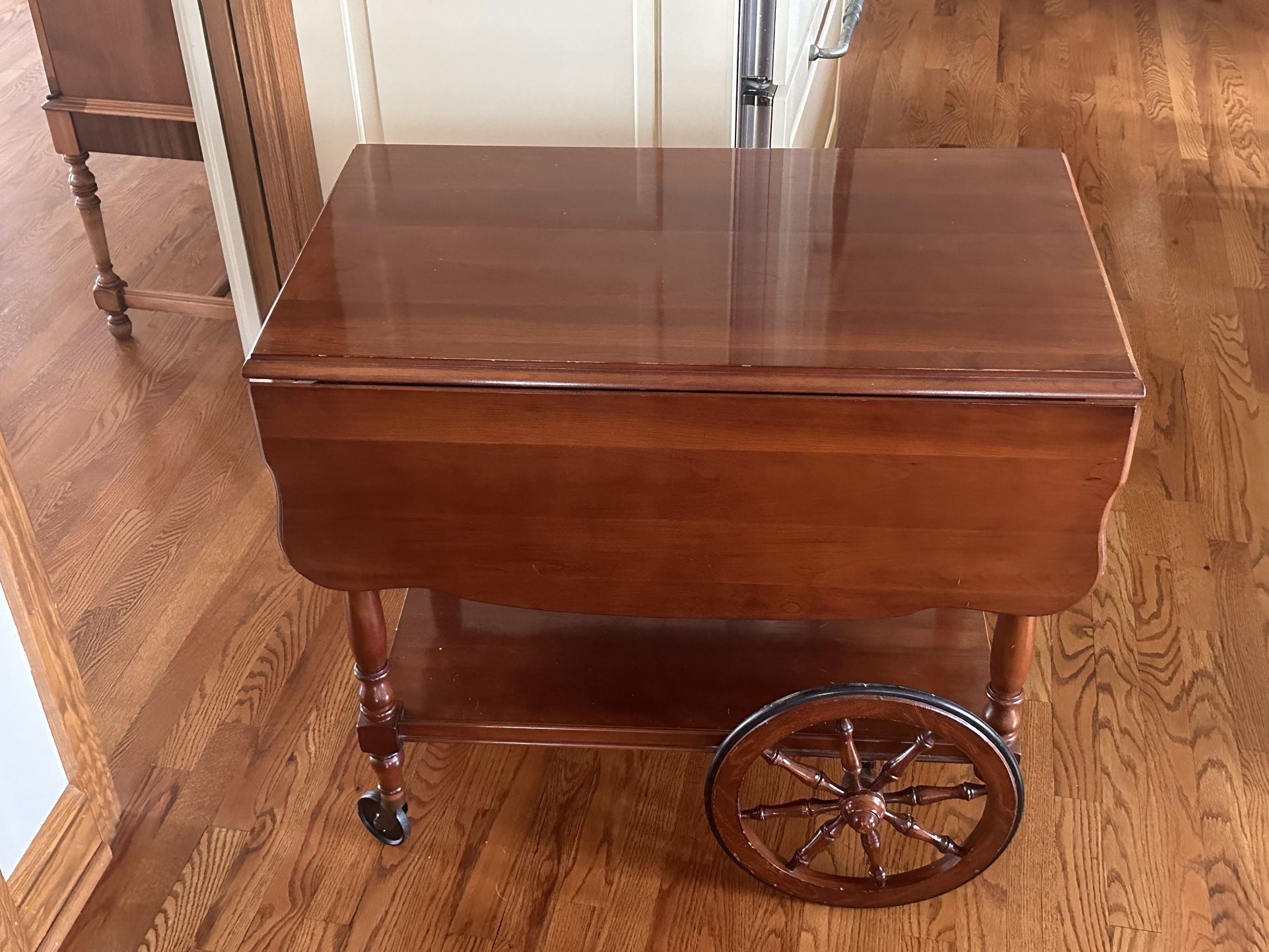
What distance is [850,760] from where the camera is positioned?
146cm

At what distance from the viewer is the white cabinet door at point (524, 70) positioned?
1878mm

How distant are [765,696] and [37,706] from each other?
92 cm

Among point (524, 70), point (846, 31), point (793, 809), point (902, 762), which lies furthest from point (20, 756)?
point (846, 31)

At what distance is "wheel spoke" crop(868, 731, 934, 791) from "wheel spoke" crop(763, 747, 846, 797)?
0.04 metres

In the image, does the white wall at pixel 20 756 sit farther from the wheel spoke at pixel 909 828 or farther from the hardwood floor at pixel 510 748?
the wheel spoke at pixel 909 828

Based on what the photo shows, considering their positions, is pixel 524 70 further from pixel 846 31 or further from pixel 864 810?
pixel 864 810

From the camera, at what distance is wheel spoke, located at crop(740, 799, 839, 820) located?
1.50 metres

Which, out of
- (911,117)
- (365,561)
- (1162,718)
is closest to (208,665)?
(365,561)

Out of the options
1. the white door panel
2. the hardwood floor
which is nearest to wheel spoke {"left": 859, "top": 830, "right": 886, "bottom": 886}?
the hardwood floor

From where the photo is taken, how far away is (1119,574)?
6.93 ft

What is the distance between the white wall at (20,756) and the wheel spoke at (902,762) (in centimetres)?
104

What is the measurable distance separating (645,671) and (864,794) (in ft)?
1.08

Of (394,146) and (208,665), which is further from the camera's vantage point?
(208,665)

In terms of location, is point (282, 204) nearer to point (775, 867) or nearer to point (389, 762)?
point (389, 762)
